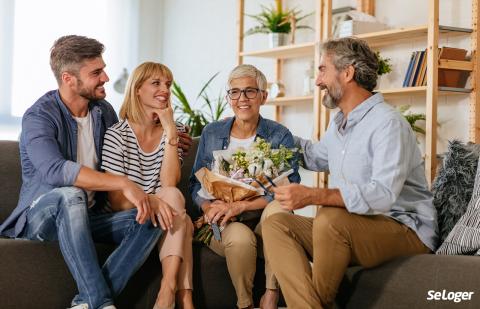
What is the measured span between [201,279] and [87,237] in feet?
1.84

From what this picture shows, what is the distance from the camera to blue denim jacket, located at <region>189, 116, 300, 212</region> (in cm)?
310

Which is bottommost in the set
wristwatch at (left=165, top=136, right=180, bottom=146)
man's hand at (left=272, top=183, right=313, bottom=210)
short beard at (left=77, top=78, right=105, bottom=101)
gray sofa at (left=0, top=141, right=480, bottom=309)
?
gray sofa at (left=0, top=141, right=480, bottom=309)

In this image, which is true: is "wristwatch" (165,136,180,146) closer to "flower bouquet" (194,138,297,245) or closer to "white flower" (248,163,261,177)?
Answer: "flower bouquet" (194,138,297,245)

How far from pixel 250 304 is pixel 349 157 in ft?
2.33

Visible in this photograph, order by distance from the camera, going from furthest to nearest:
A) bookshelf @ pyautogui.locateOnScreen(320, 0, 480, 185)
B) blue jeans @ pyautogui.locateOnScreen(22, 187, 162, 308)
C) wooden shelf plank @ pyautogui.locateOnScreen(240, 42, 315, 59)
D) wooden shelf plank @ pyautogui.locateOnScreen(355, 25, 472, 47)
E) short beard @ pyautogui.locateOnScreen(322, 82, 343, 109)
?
wooden shelf plank @ pyautogui.locateOnScreen(240, 42, 315, 59) < wooden shelf plank @ pyautogui.locateOnScreen(355, 25, 472, 47) < bookshelf @ pyautogui.locateOnScreen(320, 0, 480, 185) < short beard @ pyautogui.locateOnScreen(322, 82, 343, 109) < blue jeans @ pyautogui.locateOnScreen(22, 187, 162, 308)

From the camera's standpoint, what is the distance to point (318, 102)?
5152 millimetres

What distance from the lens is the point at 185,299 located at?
2.83m

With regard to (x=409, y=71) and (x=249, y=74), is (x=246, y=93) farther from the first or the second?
(x=409, y=71)

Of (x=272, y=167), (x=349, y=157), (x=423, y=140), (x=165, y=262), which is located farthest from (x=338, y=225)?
(x=423, y=140)

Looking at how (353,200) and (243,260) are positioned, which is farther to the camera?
(243,260)

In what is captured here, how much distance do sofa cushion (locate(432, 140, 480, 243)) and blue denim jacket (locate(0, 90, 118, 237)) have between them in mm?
1404

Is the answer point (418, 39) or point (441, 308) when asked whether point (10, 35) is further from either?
point (441, 308)

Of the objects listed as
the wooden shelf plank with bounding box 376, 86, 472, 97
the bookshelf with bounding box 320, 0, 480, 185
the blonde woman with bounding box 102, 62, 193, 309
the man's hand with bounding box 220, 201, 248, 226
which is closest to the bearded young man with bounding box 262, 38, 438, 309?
the man's hand with bounding box 220, 201, 248, 226

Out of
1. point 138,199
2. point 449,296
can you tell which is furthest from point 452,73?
point 138,199
